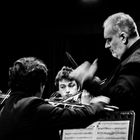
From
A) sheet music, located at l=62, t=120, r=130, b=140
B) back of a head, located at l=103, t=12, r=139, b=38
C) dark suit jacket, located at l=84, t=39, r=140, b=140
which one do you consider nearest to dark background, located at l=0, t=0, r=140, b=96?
back of a head, located at l=103, t=12, r=139, b=38

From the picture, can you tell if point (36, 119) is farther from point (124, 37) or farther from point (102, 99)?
point (124, 37)

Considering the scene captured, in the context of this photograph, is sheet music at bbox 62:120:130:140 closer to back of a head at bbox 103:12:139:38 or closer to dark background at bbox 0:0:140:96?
back of a head at bbox 103:12:139:38

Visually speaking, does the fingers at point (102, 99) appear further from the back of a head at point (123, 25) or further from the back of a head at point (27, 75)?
the back of a head at point (123, 25)

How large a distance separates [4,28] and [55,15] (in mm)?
825

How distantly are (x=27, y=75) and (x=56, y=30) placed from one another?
146 inches

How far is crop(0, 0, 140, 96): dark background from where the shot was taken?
4.55 m

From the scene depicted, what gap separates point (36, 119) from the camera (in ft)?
5.53

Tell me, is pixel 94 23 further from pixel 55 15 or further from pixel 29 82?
pixel 29 82

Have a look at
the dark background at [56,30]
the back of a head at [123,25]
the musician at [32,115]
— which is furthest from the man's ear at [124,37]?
the dark background at [56,30]

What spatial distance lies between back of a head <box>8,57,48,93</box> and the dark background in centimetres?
254

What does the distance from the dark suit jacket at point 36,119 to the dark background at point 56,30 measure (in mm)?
2600

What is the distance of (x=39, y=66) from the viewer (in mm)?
1822

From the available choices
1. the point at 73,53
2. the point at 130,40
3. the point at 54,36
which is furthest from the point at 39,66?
the point at 54,36

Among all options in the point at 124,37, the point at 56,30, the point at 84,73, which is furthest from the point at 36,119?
the point at 56,30
